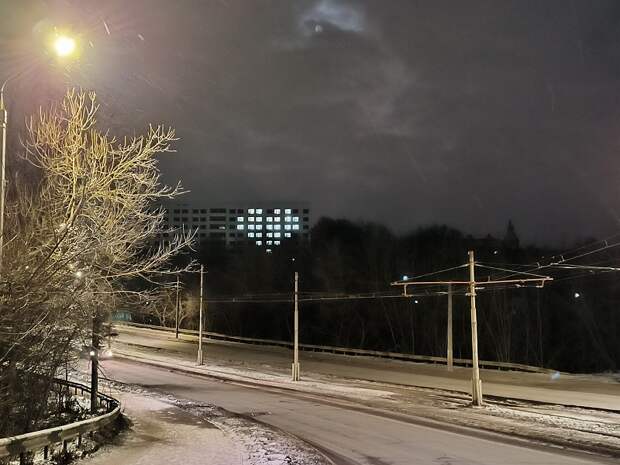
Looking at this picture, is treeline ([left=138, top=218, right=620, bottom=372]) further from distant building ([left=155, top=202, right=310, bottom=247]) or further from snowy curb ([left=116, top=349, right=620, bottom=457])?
distant building ([left=155, top=202, right=310, bottom=247])

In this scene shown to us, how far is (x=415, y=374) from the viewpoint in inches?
1860

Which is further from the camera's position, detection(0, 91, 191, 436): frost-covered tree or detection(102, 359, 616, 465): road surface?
detection(102, 359, 616, 465): road surface

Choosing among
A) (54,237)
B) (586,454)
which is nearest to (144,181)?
(54,237)

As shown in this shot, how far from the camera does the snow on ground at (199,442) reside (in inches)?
514

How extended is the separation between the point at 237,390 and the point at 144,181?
22053mm

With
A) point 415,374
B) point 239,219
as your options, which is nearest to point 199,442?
point 415,374

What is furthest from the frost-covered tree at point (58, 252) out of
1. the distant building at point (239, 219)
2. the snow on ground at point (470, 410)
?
the distant building at point (239, 219)

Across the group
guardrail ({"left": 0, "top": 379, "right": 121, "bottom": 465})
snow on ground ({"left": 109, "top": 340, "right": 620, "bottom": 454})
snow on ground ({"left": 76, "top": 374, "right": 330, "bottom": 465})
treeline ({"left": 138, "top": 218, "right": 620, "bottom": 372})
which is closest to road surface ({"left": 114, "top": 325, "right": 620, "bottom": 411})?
snow on ground ({"left": 109, "top": 340, "right": 620, "bottom": 454})

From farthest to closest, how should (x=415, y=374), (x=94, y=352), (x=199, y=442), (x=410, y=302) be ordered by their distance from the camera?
(x=410, y=302) → (x=415, y=374) → (x=94, y=352) → (x=199, y=442)

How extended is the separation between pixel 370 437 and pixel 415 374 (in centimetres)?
3047

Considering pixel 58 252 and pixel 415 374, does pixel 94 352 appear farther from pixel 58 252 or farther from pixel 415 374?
pixel 415 374

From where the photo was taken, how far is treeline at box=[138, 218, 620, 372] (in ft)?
230

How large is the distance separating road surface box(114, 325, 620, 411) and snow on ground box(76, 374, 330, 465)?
545 inches

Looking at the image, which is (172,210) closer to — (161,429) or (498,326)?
(498,326)
